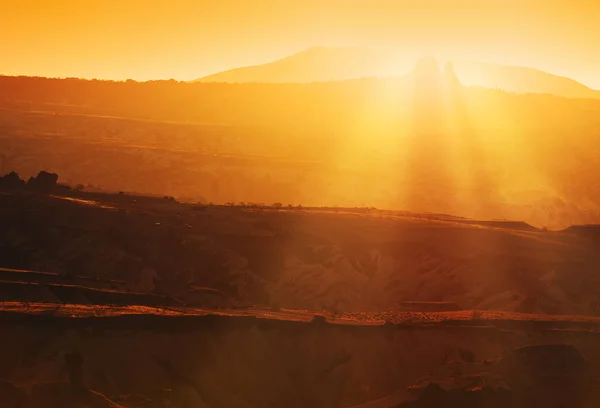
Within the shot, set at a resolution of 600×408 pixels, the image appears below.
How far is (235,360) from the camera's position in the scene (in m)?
13.5

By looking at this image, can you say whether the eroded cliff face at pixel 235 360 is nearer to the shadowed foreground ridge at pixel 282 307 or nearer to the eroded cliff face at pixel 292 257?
the shadowed foreground ridge at pixel 282 307

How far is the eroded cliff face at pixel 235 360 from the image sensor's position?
1252cm

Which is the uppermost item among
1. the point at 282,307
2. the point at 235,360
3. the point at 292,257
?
the point at 292,257

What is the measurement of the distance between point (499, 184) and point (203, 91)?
101ft

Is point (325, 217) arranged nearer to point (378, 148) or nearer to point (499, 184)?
Answer: point (499, 184)

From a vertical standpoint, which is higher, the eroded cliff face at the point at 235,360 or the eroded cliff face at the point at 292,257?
the eroded cliff face at the point at 292,257

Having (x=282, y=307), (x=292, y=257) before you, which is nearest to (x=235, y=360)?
(x=282, y=307)

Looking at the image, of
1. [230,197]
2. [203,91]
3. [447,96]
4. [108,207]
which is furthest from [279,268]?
[203,91]

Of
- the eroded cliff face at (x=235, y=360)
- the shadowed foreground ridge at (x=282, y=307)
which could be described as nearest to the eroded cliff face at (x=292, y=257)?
the shadowed foreground ridge at (x=282, y=307)

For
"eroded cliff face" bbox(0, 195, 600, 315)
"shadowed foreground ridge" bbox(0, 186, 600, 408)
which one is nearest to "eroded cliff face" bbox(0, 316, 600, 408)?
"shadowed foreground ridge" bbox(0, 186, 600, 408)

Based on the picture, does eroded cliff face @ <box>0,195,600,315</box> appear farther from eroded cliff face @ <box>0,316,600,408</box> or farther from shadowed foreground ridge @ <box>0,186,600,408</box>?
eroded cliff face @ <box>0,316,600,408</box>

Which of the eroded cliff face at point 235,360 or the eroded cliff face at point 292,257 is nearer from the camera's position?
the eroded cliff face at point 235,360

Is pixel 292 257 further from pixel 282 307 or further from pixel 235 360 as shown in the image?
pixel 235 360

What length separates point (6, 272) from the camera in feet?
58.2
